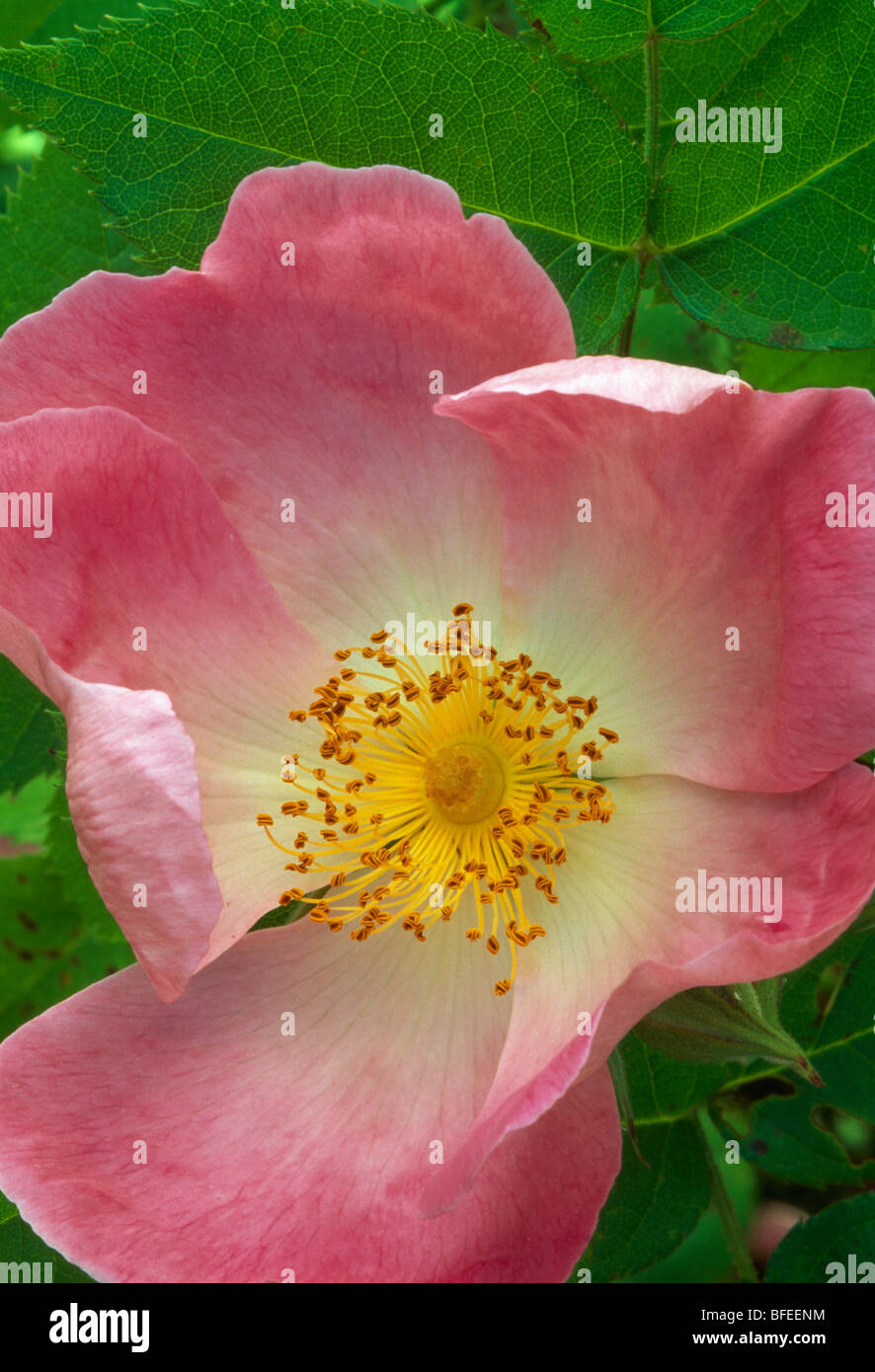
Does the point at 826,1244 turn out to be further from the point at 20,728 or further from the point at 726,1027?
the point at 20,728

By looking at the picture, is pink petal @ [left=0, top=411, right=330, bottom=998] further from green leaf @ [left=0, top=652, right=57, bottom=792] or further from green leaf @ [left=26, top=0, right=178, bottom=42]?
green leaf @ [left=26, top=0, right=178, bottom=42]

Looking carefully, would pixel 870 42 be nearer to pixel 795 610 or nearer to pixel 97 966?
pixel 795 610

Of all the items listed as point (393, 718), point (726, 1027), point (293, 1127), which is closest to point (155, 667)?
point (393, 718)

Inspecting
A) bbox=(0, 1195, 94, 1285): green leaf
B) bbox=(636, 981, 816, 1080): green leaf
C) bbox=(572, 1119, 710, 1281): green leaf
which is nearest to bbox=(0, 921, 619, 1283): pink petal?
bbox=(636, 981, 816, 1080): green leaf

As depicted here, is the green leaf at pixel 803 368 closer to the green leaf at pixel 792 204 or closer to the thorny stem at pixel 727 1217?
the green leaf at pixel 792 204

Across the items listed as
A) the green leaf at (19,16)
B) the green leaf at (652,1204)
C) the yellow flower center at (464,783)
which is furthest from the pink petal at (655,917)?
the green leaf at (19,16)

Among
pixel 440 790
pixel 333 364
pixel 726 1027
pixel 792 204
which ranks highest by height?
pixel 792 204
